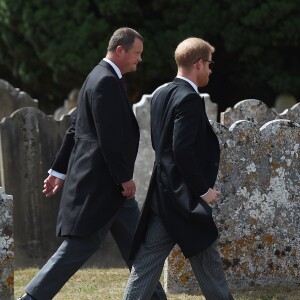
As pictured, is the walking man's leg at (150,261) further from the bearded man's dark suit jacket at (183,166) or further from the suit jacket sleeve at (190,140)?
the suit jacket sleeve at (190,140)

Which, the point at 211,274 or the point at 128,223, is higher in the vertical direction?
the point at 128,223

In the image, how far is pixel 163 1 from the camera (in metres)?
17.1

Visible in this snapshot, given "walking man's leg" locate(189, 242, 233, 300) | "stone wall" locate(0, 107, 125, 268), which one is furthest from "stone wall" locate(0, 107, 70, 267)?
Result: "walking man's leg" locate(189, 242, 233, 300)

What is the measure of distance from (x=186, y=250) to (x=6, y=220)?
43.5 inches

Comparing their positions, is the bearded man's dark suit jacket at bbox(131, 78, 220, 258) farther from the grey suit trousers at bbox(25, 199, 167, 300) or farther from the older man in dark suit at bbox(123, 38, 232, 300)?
the grey suit trousers at bbox(25, 199, 167, 300)

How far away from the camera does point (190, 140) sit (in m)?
5.54

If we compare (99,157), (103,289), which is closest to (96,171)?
(99,157)

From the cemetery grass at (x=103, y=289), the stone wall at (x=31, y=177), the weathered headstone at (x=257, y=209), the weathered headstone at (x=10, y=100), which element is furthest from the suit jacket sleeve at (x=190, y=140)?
the weathered headstone at (x=10, y=100)

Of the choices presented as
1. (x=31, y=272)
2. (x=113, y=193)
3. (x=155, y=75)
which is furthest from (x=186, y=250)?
(x=155, y=75)

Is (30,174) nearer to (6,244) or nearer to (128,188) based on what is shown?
(6,244)

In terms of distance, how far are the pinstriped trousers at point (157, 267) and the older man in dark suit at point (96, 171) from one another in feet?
1.15

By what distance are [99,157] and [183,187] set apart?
0.62m

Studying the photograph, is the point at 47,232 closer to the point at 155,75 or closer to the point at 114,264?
the point at 114,264

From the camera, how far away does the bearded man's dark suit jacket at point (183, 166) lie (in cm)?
556
